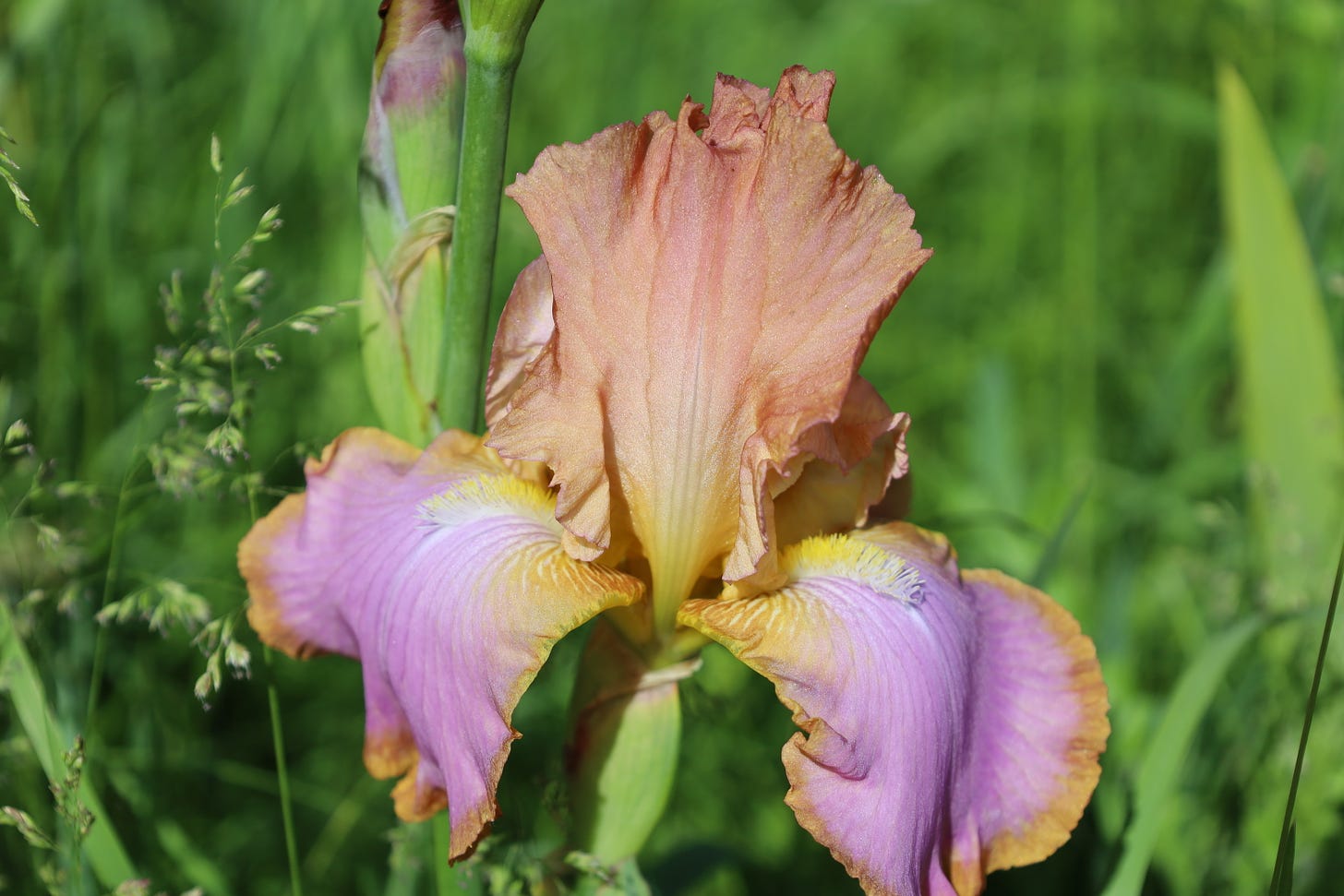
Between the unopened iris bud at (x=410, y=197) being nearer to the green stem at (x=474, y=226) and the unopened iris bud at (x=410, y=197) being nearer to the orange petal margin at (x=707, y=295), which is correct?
the green stem at (x=474, y=226)

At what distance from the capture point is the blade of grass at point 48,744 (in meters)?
1.54

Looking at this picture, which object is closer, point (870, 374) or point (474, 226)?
point (474, 226)

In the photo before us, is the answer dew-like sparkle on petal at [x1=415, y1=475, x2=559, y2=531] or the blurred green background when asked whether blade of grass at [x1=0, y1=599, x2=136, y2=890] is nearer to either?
the blurred green background

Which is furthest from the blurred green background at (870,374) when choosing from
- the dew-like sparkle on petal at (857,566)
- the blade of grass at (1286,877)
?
the dew-like sparkle on petal at (857,566)

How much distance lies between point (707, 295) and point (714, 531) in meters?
0.29

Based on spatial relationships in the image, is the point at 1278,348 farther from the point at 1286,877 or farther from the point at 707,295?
the point at 707,295

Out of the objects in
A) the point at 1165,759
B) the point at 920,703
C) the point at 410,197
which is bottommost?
the point at 1165,759

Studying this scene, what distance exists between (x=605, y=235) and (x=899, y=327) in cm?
247

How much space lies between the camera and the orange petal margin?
134 cm

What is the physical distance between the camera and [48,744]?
1.56m

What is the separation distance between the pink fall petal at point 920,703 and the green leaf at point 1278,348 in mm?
1302

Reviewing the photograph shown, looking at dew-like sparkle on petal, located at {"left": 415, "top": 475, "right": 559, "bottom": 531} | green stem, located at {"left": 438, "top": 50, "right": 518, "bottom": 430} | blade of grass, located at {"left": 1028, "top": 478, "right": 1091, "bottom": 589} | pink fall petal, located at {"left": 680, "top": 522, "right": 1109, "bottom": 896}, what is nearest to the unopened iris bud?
green stem, located at {"left": 438, "top": 50, "right": 518, "bottom": 430}

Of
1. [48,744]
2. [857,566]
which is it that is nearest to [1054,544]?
[857,566]

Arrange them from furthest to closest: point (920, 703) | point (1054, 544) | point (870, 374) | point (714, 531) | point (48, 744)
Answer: point (870, 374), point (1054, 544), point (48, 744), point (714, 531), point (920, 703)
